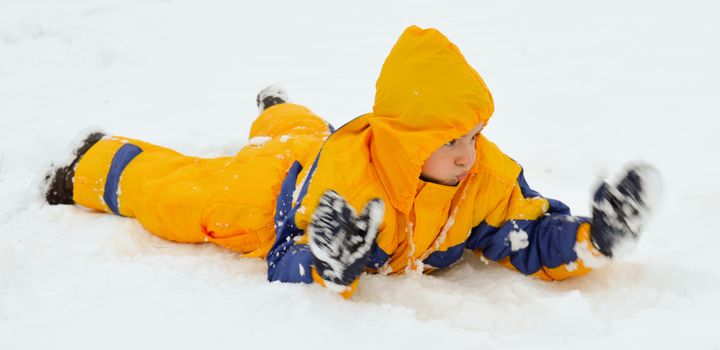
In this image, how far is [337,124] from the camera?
11.2ft

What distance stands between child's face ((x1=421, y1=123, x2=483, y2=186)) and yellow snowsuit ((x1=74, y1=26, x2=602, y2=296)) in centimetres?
3

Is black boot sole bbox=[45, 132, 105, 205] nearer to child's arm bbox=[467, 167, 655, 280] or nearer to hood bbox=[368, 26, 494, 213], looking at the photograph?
hood bbox=[368, 26, 494, 213]

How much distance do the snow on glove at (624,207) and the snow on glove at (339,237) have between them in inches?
24.5

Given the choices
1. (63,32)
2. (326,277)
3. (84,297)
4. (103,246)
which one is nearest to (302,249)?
(326,277)

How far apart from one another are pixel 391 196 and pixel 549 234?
51 cm

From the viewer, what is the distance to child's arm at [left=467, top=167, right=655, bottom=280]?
1.61 m

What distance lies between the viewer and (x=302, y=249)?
5.54 feet

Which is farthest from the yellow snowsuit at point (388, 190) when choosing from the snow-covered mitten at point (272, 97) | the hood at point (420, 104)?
the snow-covered mitten at point (272, 97)

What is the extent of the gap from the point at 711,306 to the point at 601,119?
1.92 m

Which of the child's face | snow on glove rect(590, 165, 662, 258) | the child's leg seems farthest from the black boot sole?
snow on glove rect(590, 165, 662, 258)

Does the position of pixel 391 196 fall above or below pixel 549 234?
above

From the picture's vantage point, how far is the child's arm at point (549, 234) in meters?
1.61

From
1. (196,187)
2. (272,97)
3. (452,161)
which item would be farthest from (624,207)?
(272,97)

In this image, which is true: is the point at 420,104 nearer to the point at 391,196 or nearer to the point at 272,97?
the point at 391,196
